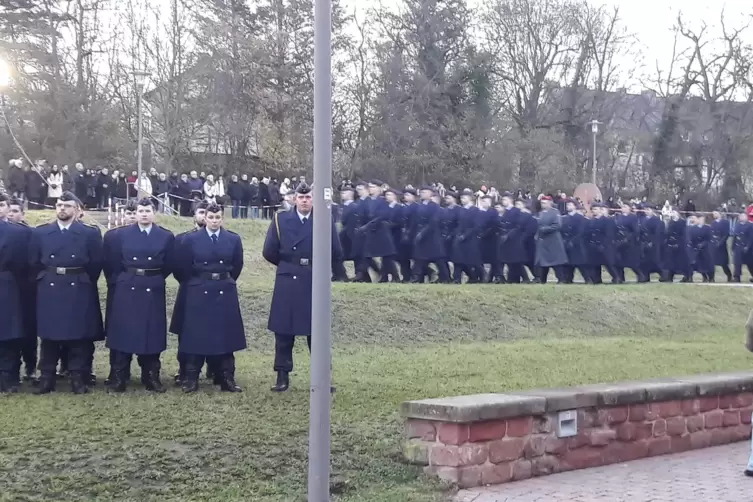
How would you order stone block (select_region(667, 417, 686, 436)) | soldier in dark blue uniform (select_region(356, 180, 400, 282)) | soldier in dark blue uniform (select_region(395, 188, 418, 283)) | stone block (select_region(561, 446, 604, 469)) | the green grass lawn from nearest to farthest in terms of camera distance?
the green grass lawn
stone block (select_region(561, 446, 604, 469))
stone block (select_region(667, 417, 686, 436))
soldier in dark blue uniform (select_region(356, 180, 400, 282))
soldier in dark blue uniform (select_region(395, 188, 418, 283))

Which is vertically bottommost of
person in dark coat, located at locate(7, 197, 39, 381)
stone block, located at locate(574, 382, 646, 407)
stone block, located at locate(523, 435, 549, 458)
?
stone block, located at locate(523, 435, 549, 458)

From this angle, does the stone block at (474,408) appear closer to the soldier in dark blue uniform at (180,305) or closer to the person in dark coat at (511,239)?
the soldier in dark blue uniform at (180,305)

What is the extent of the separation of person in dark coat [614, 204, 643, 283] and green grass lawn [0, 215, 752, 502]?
6.73ft

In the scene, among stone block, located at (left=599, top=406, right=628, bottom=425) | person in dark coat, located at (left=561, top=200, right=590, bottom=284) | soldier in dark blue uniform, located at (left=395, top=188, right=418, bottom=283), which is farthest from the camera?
person in dark coat, located at (left=561, top=200, right=590, bottom=284)

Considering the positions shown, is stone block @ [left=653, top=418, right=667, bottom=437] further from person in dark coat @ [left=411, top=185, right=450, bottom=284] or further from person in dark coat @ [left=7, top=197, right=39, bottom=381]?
person in dark coat @ [left=411, top=185, right=450, bottom=284]

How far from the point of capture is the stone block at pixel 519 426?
292 inches

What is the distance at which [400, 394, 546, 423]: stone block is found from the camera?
7.09 metres

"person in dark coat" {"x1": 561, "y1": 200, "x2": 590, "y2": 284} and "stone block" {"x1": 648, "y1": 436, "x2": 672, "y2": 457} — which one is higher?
"person in dark coat" {"x1": 561, "y1": 200, "x2": 590, "y2": 284}

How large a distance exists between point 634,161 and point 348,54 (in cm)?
2053

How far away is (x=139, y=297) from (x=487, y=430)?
3913 mm

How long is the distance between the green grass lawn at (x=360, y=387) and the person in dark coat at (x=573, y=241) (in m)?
1.43

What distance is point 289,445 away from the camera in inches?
297

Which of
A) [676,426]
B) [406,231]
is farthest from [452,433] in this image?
[406,231]

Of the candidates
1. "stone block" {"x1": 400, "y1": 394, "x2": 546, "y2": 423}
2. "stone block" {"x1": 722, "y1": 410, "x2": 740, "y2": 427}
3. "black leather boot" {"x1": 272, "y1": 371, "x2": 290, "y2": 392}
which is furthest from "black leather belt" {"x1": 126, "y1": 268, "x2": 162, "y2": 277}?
"stone block" {"x1": 722, "y1": 410, "x2": 740, "y2": 427}
